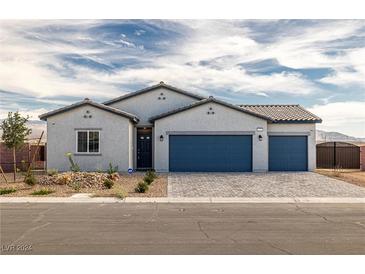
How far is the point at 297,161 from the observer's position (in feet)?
79.7

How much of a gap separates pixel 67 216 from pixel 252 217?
5414mm

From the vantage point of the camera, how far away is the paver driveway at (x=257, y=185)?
15.3 meters

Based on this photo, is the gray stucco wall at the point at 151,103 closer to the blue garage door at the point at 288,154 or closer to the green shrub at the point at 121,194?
the blue garage door at the point at 288,154

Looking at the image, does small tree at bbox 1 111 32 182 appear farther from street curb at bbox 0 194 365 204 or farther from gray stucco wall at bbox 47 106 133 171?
street curb at bbox 0 194 365 204

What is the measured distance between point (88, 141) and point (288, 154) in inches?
506

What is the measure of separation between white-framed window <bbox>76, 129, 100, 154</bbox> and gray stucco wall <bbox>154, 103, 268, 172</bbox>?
3.63 meters

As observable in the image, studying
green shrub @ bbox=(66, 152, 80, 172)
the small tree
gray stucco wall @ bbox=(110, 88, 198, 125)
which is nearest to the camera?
the small tree

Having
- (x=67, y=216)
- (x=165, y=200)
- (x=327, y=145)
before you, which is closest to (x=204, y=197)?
(x=165, y=200)

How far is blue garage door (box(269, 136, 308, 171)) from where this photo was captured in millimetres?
24234

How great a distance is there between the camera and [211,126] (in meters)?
23.3

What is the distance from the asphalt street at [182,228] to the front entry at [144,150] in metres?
11.8

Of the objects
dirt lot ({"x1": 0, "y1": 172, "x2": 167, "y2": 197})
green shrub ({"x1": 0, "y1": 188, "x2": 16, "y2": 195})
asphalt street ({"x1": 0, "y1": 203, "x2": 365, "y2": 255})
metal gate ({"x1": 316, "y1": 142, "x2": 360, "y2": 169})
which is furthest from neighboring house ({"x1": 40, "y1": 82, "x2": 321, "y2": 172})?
asphalt street ({"x1": 0, "y1": 203, "x2": 365, "y2": 255})
